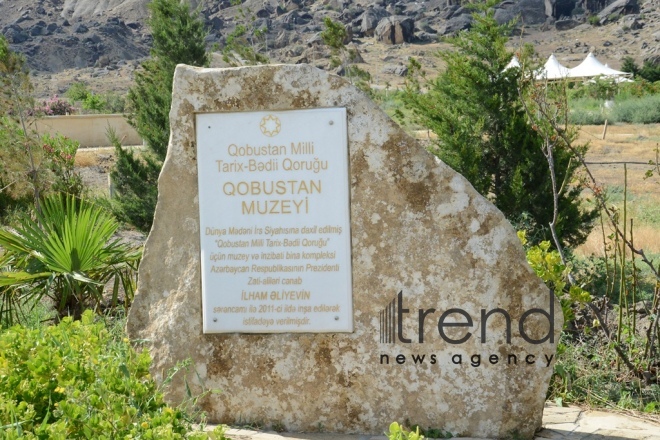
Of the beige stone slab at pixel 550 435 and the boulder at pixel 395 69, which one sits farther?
the boulder at pixel 395 69

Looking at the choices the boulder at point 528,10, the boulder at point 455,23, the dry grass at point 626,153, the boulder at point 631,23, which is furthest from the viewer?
the boulder at point 528,10

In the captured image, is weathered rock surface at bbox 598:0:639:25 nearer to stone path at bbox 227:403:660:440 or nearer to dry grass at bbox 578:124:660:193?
dry grass at bbox 578:124:660:193

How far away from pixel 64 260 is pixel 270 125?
2.25 metres

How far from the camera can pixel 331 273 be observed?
4152 millimetres

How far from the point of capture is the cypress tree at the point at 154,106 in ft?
36.3

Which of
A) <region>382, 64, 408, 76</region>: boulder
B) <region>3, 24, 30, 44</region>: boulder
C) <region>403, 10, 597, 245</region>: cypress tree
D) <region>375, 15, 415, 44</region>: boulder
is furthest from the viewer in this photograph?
<region>3, 24, 30, 44</region>: boulder

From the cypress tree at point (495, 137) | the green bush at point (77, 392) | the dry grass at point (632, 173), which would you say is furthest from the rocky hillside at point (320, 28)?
the green bush at point (77, 392)

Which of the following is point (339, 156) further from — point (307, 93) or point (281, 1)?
point (281, 1)

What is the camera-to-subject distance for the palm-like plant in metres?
5.73

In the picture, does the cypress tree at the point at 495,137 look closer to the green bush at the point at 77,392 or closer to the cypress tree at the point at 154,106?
the cypress tree at the point at 154,106

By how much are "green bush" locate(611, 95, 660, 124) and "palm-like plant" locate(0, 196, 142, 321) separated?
2606 cm

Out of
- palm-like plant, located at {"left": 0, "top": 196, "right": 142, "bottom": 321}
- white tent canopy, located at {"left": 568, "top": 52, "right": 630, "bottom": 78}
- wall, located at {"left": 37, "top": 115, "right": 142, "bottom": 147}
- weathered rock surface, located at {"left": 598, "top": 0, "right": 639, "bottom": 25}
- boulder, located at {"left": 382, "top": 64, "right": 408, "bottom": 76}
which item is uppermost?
weathered rock surface, located at {"left": 598, "top": 0, "right": 639, "bottom": 25}

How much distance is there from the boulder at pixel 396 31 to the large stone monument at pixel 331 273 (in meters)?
67.2

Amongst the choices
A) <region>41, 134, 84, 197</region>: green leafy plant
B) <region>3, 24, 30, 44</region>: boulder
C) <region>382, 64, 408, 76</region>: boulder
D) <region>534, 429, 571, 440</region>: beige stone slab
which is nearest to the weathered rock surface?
<region>382, 64, 408, 76</region>: boulder
